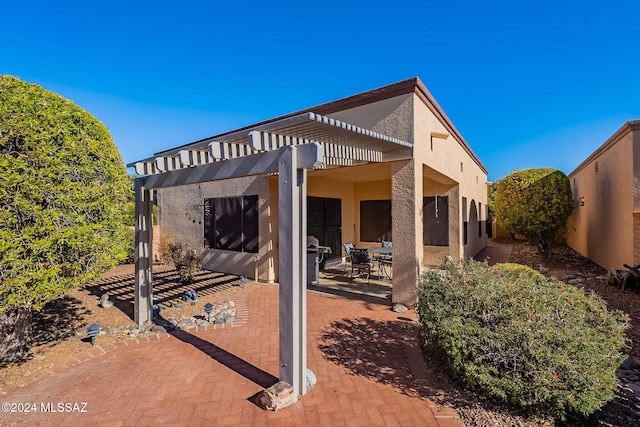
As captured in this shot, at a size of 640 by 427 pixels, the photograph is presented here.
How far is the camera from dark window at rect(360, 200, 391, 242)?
11430mm

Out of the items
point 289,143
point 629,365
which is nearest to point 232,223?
point 289,143

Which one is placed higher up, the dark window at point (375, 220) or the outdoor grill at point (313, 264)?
the dark window at point (375, 220)

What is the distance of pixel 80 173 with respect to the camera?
13.3ft

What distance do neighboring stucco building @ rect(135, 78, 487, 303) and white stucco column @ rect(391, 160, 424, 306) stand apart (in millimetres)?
21

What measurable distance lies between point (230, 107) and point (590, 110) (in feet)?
65.1

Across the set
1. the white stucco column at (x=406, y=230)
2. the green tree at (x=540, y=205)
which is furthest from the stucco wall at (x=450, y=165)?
the green tree at (x=540, y=205)

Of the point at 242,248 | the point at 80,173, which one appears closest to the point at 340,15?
the point at 242,248

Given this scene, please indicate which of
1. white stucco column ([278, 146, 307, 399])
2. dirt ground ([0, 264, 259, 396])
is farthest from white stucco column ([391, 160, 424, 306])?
dirt ground ([0, 264, 259, 396])

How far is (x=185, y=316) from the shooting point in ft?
19.7

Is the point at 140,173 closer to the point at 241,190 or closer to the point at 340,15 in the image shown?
the point at 241,190

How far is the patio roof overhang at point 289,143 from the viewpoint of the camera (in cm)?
363

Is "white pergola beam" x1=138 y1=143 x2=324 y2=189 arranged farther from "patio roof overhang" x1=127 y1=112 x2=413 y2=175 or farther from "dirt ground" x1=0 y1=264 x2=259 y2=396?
"dirt ground" x1=0 y1=264 x2=259 y2=396

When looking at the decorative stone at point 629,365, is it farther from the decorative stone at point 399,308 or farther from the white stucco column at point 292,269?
the white stucco column at point 292,269

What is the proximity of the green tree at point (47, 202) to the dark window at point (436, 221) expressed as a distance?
921cm
